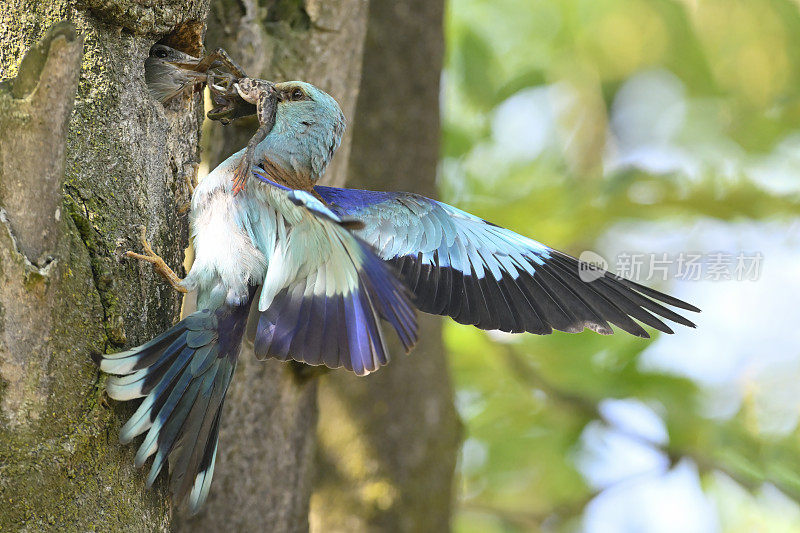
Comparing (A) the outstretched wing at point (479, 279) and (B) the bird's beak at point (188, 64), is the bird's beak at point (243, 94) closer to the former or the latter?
(B) the bird's beak at point (188, 64)

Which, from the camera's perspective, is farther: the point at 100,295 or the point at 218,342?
the point at 218,342

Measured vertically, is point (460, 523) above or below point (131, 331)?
below

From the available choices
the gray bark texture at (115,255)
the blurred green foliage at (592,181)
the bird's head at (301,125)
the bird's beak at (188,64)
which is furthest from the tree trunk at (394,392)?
the bird's beak at (188,64)

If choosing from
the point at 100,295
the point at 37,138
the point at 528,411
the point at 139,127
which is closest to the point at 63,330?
the point at 100,295

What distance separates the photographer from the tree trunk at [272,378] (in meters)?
3.20

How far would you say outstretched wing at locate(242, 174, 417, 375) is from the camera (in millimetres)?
2180

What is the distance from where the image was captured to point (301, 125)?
2.80 meters

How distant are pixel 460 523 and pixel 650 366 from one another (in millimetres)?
2600

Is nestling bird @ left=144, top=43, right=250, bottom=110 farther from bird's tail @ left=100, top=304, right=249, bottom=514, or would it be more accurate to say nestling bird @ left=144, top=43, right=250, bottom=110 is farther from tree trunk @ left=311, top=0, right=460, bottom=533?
tree trunk @ left=311, top=0, right=460, bottom=533

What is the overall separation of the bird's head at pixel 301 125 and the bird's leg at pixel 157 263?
0.54 meters

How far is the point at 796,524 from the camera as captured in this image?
17.6 ft

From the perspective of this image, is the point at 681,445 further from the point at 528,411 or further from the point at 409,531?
the point at 409,531

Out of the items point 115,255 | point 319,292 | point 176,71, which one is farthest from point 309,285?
point 176,71

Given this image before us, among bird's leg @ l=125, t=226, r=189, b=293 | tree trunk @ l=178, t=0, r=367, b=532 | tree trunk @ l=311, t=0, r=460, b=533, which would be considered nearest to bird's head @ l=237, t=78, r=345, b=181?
tree trunk @ l=178, t=0, r=367, b=532
